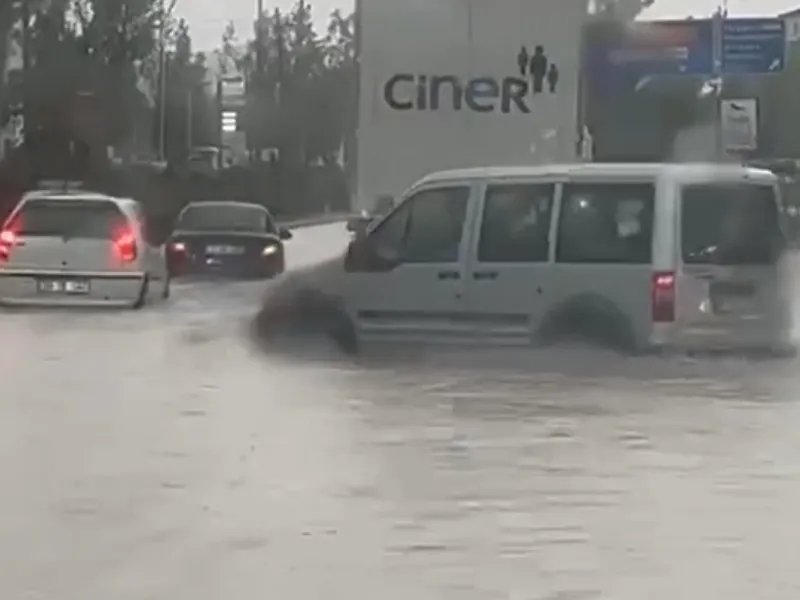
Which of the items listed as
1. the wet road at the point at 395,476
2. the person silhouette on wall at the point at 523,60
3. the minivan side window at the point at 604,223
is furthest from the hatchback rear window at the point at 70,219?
the minivan side window at the point at 604,223

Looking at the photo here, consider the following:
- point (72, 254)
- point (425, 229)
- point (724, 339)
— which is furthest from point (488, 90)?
point (72, 254)

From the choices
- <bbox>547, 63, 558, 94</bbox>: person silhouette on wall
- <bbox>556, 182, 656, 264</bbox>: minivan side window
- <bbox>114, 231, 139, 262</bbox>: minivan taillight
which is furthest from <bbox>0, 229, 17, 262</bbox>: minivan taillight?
<bbox>556, 182, 656, 264</bbox>: minivan side window

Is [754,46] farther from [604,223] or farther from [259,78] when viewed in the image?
[604,223]

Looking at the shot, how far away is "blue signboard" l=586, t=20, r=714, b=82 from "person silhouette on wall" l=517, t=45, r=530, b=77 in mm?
15768

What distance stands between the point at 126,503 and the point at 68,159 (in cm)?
4057

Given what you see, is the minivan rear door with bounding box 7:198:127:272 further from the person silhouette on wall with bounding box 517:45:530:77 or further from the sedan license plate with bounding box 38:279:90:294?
the person silhouette on wall with bounding box 517:45:530:77

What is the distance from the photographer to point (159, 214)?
4541 cm

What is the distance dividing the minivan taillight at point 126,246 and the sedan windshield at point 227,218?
7.97m

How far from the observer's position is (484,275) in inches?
638

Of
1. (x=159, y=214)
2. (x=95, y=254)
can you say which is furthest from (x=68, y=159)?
(x=95, y=254)

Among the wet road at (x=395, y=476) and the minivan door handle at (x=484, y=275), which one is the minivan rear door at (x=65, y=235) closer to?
the wet road at (x=395, y=476)

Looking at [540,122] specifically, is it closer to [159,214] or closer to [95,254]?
[95,254]

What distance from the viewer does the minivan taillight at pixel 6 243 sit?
23.5 meters

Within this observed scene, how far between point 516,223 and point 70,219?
29.9 feet
